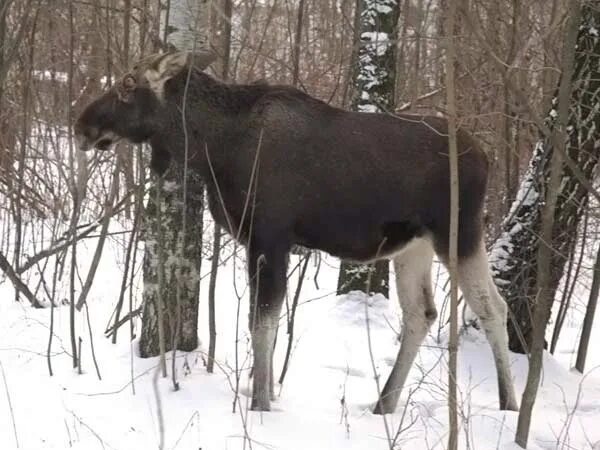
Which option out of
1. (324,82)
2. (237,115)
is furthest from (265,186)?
(324,82)

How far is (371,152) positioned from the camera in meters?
4.86

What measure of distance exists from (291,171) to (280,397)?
4.75ft

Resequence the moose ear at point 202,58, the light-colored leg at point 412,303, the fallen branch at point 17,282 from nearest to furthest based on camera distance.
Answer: the moose ear at point 202,58 → the light-colored leg at point 412,303 → the fallen branch at point 17,282


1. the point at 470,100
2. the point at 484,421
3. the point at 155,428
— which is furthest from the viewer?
the point at 470,100

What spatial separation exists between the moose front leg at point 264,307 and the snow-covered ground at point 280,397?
116mm

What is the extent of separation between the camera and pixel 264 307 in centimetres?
478

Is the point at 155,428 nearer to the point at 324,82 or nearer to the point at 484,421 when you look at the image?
the point at 484,421

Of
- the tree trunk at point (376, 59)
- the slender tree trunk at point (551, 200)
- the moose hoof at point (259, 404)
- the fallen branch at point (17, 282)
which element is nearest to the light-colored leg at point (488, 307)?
the slender tree trunk at point (551, 200)

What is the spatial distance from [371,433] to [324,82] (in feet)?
18.8

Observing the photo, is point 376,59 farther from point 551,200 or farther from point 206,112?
point 551,200

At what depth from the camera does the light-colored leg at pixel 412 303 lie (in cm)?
536

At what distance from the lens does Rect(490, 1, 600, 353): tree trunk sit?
5746 millimetres

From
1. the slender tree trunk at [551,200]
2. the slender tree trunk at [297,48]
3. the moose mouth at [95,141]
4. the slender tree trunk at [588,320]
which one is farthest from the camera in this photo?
the slender tree trunk at [297,48]

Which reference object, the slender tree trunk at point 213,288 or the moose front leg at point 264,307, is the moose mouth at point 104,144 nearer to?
the slender tree trunk at point 213,288
